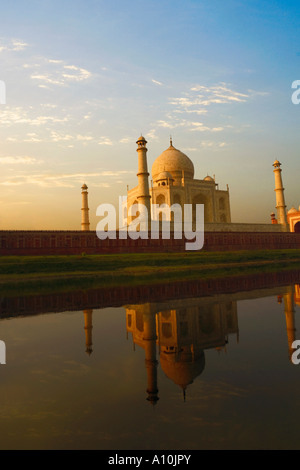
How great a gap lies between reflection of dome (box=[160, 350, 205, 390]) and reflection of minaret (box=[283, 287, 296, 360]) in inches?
47.5

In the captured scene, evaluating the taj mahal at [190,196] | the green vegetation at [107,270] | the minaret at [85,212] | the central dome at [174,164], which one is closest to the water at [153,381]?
the green vegetation at [107,270]

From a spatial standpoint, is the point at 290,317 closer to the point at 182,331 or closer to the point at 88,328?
the point at 182,331

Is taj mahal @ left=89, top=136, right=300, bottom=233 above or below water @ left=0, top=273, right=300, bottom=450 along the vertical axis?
above

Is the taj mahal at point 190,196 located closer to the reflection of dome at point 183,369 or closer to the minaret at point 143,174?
the minaret at point 143,174

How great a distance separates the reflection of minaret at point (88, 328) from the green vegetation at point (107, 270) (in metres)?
5.65

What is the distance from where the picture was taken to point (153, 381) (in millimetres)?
3705

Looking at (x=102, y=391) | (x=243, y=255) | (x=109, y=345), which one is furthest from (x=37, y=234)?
(x=102, y=391)

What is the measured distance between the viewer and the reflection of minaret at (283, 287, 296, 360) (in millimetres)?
4965

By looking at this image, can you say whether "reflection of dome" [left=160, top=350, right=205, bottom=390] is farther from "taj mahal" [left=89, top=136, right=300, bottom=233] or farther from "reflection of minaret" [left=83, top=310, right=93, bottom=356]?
"taj mahal" [left=89, top=136, right=300, bottom=233]

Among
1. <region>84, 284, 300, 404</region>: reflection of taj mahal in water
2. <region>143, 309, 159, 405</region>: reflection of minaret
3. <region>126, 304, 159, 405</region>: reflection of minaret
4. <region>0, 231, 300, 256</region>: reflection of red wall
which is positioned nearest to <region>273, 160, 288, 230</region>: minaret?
<region>0, 231, 300, 256</region>: reflection of red wall

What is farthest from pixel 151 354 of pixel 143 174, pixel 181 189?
pixel 181 189

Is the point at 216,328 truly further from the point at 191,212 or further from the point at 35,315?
the point at 191,212

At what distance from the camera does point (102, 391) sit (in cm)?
346

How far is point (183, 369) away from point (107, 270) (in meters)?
15.8
